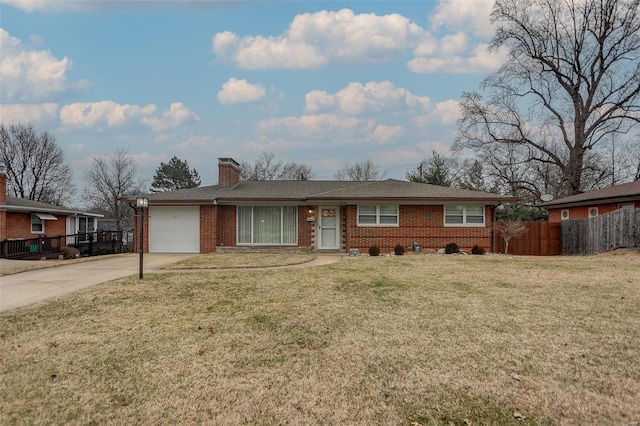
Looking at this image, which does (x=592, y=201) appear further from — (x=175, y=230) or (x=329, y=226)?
(x=175, y=230)

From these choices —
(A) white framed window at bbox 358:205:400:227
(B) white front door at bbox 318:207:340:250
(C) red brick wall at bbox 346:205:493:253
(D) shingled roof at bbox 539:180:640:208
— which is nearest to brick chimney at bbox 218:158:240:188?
(B) white front door at bbox 318:207:340:250

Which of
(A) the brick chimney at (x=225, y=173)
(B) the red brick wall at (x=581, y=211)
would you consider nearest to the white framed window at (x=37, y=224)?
(A) the brick chimney at (x=225, y=173)

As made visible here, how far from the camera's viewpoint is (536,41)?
2433 cm

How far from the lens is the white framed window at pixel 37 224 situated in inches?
774

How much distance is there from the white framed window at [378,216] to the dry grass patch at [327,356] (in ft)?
25.7

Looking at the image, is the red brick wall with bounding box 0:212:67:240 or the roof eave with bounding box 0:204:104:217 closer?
the roof eave with bounding box 0:204:104:217

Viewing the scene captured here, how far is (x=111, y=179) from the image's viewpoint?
1368 inches

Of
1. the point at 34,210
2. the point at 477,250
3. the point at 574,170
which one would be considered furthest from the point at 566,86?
the point at 34,210

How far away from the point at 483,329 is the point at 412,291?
2.12 metres

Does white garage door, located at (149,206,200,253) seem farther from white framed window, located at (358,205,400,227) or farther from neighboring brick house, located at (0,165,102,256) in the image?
neighboring brick house, located at (0,165,102,256)

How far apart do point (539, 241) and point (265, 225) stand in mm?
12701

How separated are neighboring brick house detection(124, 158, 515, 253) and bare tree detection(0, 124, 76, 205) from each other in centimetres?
2433

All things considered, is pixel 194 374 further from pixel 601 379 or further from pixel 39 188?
pixel 39 188

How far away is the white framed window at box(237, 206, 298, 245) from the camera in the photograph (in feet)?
51.5
